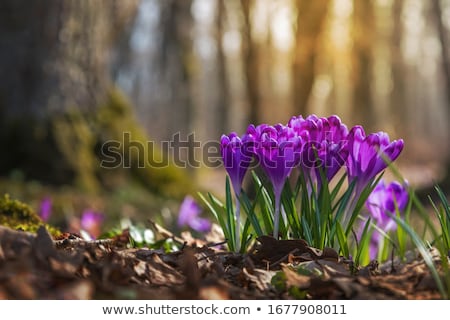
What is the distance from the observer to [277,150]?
1901mm

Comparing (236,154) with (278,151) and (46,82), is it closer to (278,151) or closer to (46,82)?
(278,151)

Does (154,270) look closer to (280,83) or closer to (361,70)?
(361,70)

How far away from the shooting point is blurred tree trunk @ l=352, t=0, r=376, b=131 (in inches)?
813

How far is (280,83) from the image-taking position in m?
50.5

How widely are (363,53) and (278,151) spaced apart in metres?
19.6

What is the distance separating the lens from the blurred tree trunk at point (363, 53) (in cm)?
2064

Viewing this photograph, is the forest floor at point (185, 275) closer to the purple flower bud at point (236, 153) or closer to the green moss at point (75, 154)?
the purple flower bud at point (236, 153)

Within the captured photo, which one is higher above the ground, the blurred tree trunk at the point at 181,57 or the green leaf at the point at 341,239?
the blurred tree trunk at the point at 181,57

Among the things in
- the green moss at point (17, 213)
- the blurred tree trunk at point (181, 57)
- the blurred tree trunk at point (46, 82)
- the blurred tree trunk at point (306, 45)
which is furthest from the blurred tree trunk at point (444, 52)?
the green moss at point (17, 213)

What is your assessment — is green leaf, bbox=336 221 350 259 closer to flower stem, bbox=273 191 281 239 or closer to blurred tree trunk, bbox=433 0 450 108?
flower stem, bbox=273 191 281 239

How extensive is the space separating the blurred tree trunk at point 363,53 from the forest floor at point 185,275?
64.1 ft

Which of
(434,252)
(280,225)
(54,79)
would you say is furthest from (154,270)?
(54,79)
